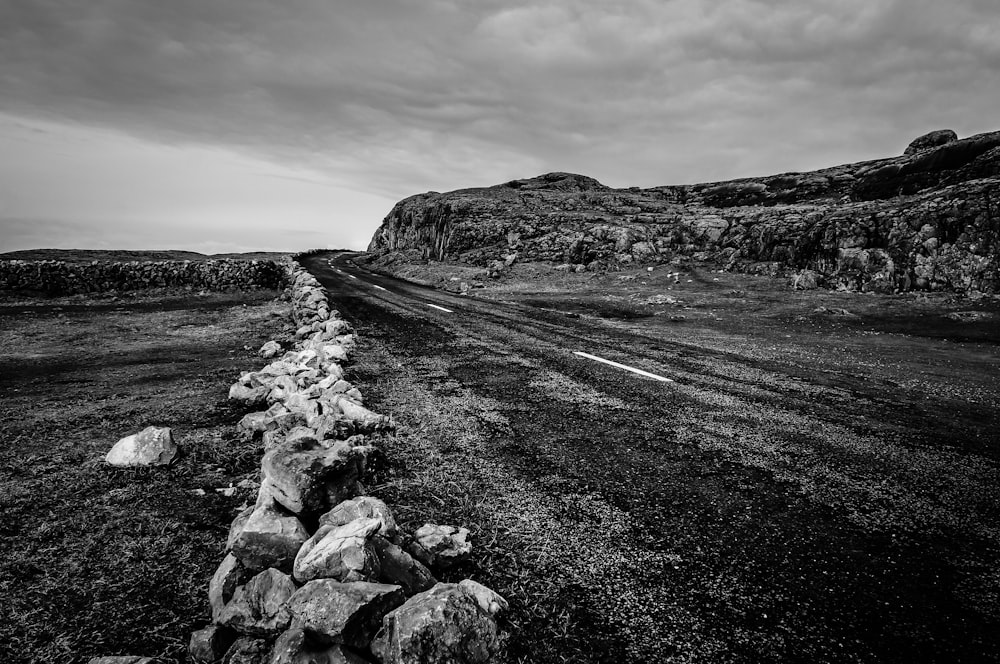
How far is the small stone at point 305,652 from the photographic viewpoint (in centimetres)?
168

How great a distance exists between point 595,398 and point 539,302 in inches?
477

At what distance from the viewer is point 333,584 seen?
6.28 ft

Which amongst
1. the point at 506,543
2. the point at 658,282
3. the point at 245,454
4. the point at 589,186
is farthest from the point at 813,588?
the point at 589,186

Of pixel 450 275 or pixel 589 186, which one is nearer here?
pixel 450 275

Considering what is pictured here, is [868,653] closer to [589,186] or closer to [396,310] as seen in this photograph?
[396,310]

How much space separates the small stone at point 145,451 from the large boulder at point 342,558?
7.10ft

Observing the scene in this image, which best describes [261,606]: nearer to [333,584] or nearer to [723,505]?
[333,584]

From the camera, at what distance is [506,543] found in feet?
8.50

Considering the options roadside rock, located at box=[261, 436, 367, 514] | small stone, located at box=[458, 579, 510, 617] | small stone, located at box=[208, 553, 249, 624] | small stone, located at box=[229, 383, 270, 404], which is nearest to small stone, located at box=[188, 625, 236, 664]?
small stone, located at box=[208, 553, 249, 624]

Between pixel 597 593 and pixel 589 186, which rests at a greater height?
pixel 589 186

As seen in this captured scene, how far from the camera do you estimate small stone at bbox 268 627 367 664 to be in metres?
1.68

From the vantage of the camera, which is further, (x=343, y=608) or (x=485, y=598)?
(x=485, y=598)

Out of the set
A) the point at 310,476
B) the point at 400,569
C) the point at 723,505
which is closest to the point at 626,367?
the point at 723,505

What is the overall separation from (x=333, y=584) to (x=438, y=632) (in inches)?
19.9
